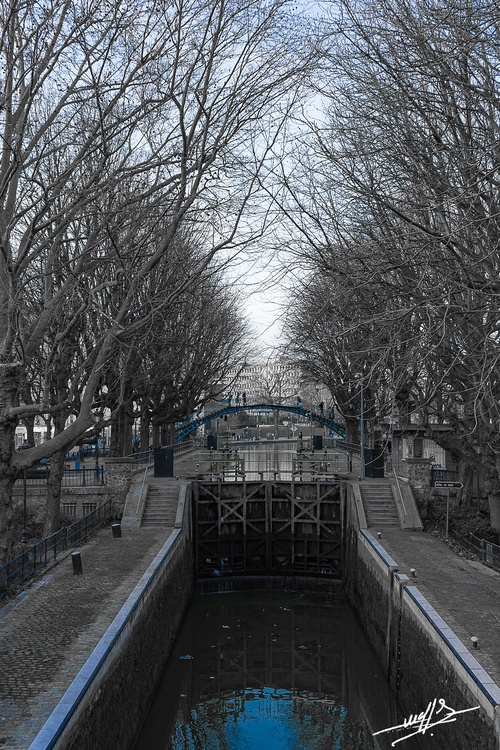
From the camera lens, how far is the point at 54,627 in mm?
13930

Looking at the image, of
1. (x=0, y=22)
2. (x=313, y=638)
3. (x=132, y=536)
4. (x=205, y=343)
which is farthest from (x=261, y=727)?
(x=205, y=343)

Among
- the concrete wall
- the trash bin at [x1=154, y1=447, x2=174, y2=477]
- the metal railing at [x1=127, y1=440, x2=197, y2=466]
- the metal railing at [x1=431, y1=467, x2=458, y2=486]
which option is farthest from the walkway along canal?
the metal railing at [x1=127, y1=440, x2=197, y2=466]

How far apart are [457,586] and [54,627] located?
916cm

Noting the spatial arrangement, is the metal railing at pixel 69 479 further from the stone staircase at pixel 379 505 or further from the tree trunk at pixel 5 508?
the tree trunk at pixel 5 508

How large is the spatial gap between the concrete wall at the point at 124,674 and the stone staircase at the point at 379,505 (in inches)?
315

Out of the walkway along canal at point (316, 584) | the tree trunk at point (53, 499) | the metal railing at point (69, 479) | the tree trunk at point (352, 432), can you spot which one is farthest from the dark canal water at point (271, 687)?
the tree trunk at point (352, 432)

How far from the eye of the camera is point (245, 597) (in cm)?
2547

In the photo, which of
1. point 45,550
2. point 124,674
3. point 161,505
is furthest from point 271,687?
point 161,505

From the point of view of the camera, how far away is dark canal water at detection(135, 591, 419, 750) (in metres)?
14.6

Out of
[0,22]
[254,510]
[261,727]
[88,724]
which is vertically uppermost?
[0,22]

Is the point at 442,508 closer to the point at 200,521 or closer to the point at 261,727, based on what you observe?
the point at 200,521

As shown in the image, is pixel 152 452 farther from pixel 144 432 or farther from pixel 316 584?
pixel 316 584

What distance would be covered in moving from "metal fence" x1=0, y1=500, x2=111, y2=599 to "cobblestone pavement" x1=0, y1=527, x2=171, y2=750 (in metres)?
0.37

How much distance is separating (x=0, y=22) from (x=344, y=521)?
21048 mm
